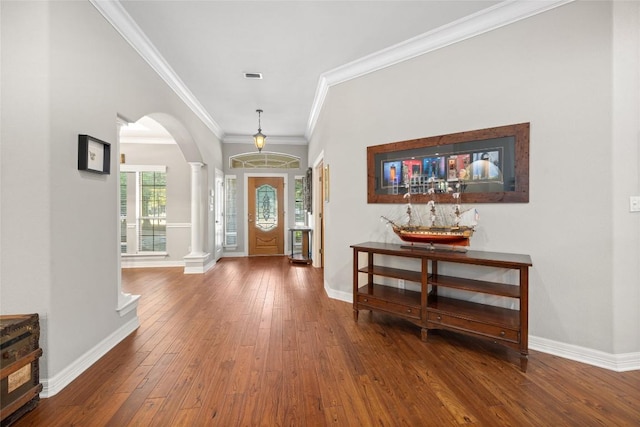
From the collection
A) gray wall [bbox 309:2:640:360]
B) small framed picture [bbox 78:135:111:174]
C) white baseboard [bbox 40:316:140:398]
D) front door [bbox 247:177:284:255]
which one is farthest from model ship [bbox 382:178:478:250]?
front door [bbox 247:177:284:255]

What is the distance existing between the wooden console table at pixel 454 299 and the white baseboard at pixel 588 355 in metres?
0.32

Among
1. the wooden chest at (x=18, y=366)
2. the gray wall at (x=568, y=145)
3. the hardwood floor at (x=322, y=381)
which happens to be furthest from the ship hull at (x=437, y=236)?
the wooden chest at (x=18, y=366)

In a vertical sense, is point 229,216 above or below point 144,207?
below

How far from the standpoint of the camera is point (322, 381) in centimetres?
189

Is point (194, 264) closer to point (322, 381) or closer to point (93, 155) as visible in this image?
point (93, 155)

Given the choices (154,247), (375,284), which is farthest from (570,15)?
(154,247)

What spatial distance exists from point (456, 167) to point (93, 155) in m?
3.08

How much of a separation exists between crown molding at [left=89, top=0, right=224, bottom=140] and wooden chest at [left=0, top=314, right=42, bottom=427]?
2.30 metres

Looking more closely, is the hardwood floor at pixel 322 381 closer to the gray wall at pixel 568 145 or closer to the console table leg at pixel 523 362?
the console table leg at pixel 523 362

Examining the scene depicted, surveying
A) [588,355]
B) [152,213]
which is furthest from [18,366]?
[152,213]

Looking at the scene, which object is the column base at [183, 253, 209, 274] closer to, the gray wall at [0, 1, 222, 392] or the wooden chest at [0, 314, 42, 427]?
the gray wall at [0, 1, 222, 392]

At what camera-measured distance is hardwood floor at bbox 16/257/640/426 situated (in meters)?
1.57

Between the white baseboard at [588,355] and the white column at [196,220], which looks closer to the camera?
the white baseboard at [588,355]

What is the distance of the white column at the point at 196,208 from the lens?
5.17 metres
